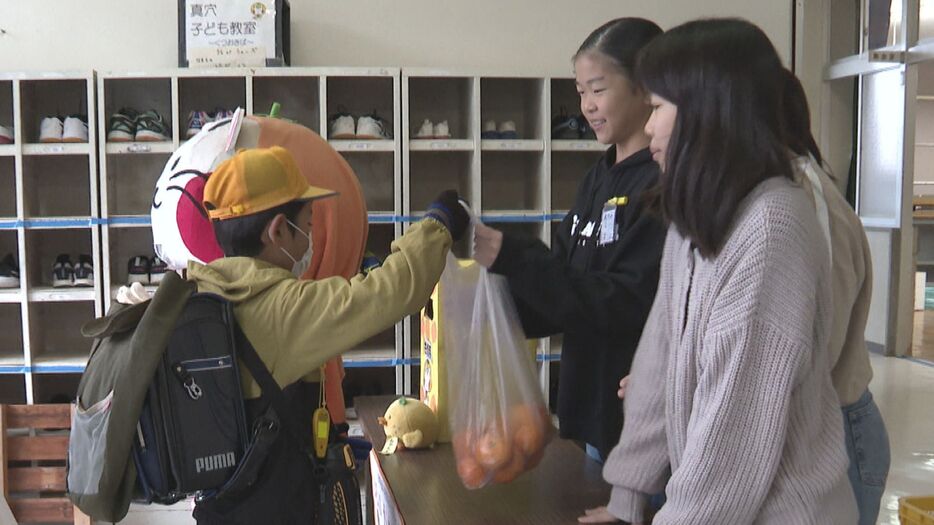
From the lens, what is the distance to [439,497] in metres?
1.50

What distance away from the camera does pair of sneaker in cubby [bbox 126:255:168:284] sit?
430cm

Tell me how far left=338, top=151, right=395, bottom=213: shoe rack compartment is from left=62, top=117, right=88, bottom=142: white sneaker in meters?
1.32

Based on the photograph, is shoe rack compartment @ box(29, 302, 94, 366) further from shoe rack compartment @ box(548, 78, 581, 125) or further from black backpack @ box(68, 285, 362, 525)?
black backpack @ box(68, 285, 362, 525)

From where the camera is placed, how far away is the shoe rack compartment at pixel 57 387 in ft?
14.7

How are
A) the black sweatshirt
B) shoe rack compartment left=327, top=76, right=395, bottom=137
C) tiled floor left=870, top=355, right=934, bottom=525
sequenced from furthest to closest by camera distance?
shoe rack compartment left=327, top=76, right=395, bottom=137
tiled floor left=870, top=355, right=934, bottom=525
the black sweatshirt

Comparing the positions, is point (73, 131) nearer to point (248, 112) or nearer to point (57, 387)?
point (248, 112)

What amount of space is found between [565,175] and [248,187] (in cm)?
339

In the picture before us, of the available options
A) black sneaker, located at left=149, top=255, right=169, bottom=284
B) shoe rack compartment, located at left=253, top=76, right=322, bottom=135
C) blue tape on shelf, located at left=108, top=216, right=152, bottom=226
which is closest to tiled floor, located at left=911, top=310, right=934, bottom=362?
shoe rack compartment, located at left=253, top=76, right=322, bottom=135

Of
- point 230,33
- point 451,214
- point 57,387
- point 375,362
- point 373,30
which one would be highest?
point 373,30

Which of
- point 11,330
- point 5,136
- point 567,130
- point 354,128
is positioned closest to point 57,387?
point 11,330

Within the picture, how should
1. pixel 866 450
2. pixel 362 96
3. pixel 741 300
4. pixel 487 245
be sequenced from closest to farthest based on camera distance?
pixel 741 300
pixel 866 450
pixel 487 245
pixel 362 96

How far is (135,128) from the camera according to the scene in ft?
13.9

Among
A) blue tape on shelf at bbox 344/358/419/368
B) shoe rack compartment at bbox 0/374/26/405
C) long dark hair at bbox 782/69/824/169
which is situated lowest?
shoe rack compartment at bbox 0/374/26/405

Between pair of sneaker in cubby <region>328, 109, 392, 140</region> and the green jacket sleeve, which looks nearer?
the green jacket sleeve
